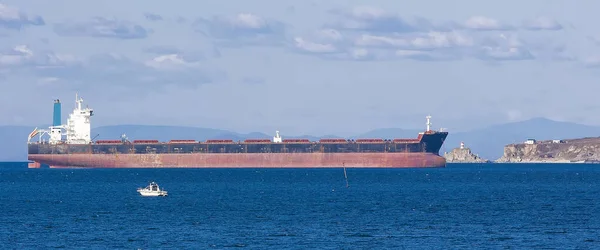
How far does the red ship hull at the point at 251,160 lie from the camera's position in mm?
117938

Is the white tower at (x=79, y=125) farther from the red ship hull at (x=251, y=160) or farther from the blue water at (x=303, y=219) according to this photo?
the blue water at (x=303, y=219)

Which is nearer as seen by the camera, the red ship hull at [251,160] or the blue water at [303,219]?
the blue water at [303,219]

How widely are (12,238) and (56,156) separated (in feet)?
264

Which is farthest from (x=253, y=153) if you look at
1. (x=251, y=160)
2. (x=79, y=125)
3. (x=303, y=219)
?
(x=303, y=219)

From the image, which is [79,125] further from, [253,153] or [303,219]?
[303,219]

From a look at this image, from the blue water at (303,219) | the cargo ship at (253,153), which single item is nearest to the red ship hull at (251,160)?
the cargo ship at (253,153)

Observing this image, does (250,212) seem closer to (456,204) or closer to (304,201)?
(304,201)

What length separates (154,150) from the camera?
122188 mm

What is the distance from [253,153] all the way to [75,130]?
24.6 m

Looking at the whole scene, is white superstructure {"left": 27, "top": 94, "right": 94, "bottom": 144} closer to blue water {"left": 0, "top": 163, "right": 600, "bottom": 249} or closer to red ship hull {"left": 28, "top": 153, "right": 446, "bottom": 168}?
red ship hull {"left": 28, "top": 153, "right": 446, "bottom": 168}

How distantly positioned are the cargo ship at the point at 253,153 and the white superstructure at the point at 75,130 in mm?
1524

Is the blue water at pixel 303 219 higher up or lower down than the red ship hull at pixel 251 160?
lower down

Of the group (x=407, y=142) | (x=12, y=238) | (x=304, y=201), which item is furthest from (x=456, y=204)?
(x=407, y=142)

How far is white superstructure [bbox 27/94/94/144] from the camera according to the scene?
417 ft
